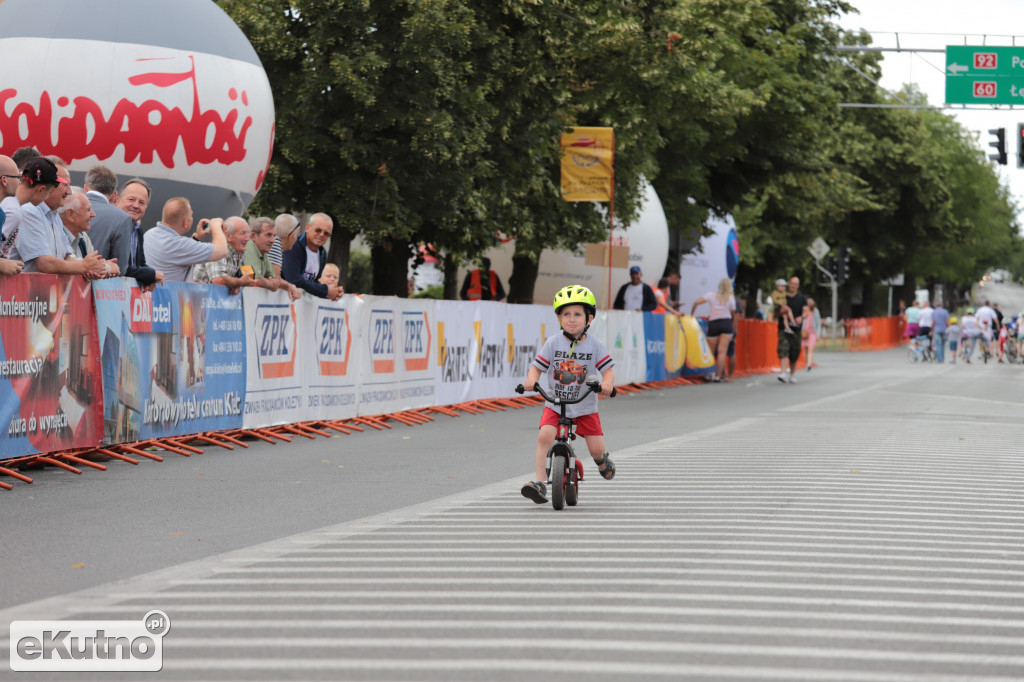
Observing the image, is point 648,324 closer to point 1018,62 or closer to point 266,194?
point 266,194

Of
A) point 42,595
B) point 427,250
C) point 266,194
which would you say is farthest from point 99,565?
point 427,250

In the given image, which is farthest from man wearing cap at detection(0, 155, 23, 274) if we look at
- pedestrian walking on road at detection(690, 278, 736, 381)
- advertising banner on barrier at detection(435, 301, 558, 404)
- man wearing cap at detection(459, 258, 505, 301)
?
pedestrian walking on road at detection(690, 278, 736, 381)

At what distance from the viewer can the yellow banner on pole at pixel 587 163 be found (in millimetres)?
24906

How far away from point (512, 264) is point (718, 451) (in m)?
17.9

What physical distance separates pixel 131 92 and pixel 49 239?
219 inches

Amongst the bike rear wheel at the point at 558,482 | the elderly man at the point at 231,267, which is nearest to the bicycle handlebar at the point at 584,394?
the bike rear wheel at the point at 558,482

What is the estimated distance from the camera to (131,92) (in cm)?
1642

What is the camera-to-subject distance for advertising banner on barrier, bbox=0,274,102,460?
10547mm

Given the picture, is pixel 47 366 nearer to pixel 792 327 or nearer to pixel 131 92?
pixel 131 92

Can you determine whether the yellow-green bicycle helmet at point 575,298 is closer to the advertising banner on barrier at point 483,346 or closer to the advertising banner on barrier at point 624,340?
the advertising banner on barrier at point 483,346

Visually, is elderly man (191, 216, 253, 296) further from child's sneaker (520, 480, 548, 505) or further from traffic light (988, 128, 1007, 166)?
traffic light (988, 128, 1007, 166)

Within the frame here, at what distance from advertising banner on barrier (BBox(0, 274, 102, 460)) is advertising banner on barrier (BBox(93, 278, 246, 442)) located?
0.20 metres

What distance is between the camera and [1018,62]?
3794cm

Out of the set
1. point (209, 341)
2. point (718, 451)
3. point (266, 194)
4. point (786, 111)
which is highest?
point (786, 111)
